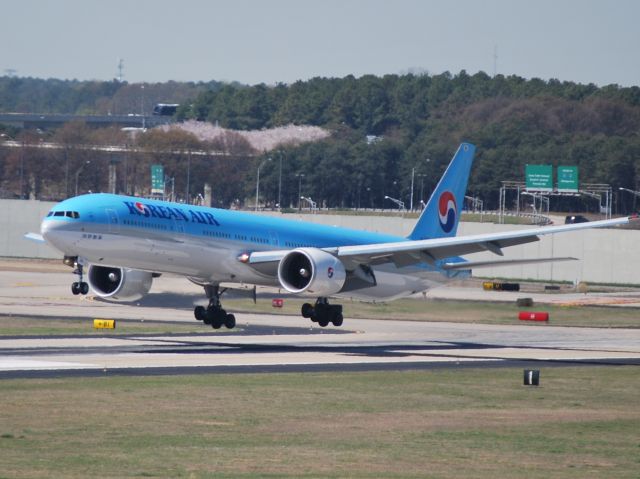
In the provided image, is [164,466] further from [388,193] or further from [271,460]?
[388,193]

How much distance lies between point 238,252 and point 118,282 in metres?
6.05

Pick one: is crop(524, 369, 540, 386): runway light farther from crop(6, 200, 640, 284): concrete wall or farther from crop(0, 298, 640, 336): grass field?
crop(6, 200, 640, 284): concrete wall

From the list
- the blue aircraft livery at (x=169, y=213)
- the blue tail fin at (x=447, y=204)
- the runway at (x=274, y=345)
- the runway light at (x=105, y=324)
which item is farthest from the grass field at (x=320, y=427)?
the runway light at (x=105, y=324)

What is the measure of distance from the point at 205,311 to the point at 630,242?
203 ft

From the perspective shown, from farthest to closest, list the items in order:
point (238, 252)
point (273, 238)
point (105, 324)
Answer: point (105, 324)
point (273, 238)
point (238, 252)

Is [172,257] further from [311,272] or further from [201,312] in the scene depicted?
[201,312]

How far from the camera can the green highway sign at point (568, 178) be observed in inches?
5640

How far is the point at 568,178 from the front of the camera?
143750mm

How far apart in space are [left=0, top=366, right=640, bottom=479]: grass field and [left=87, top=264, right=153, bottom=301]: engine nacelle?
13118mm

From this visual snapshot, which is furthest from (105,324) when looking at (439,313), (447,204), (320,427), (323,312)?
(320,427)

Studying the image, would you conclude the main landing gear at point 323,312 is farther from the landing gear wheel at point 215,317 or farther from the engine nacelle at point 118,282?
the engine nacelle at point 118,282

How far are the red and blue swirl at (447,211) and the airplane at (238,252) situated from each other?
8.18 ft

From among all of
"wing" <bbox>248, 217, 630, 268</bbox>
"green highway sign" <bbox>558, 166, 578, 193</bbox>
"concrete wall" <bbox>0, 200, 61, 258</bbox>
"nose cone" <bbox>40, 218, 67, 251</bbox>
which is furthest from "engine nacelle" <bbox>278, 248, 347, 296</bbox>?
"green highway sign" <bbox>558, 166, 578, 193</bbox>

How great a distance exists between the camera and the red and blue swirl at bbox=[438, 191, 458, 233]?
211 ft
